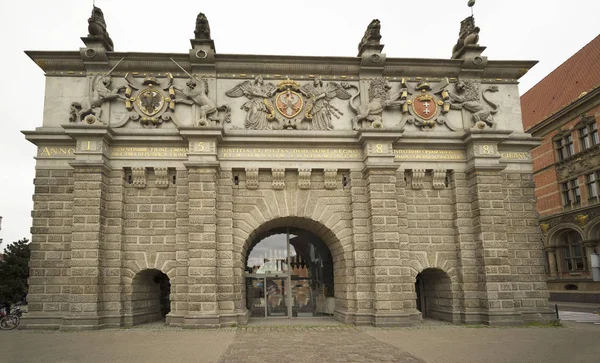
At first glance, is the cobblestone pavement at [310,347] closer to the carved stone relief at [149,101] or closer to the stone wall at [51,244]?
the stone wall at [51,244]

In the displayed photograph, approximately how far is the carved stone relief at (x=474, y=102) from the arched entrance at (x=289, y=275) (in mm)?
7454

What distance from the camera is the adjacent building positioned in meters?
30.3

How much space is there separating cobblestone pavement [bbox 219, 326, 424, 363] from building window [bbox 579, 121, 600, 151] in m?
23.9

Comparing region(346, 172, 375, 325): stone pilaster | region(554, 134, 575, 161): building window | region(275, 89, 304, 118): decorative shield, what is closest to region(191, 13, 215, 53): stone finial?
region(275, 89, 304, 118): decorative shield

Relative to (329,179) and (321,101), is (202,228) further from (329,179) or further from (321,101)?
(321,101)

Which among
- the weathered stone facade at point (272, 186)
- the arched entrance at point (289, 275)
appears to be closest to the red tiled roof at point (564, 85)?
the weathered stone facade at point (272, 186)

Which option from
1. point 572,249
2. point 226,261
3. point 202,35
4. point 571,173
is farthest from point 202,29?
point 572,249

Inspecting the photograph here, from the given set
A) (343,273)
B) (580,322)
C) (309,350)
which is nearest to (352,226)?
(343,273)

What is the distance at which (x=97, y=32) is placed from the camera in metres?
17.1

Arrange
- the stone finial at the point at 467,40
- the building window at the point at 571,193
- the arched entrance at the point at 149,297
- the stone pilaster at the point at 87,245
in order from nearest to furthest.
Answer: the stone pilaster at the point at 87,245
the arched entrance at the point at 149,297
the stone finial at the point at 467,40
the building window at the point at 571,193

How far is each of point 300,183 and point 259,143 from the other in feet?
6.64

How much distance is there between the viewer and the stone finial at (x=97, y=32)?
55.7 ft

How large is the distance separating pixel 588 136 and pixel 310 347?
27361 millimetres

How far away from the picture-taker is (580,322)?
17.4m
